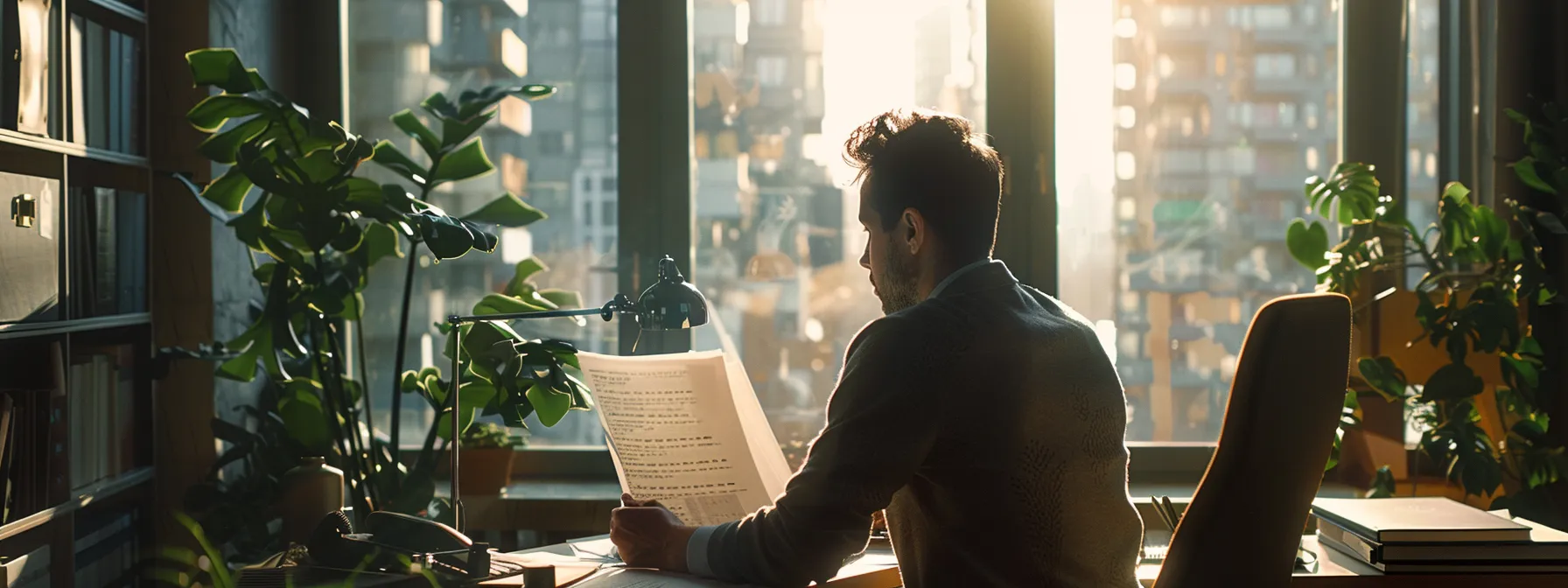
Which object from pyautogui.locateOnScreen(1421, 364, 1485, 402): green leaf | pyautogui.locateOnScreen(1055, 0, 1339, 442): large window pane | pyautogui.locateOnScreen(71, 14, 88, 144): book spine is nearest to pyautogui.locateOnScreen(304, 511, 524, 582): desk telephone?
pyautogui.locateOnScreen(71, 14, 88, 144): book spine

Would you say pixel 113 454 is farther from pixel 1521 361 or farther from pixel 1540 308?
pixel 1540 308

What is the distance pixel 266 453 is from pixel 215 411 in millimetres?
302

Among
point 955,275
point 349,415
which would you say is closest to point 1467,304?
point 955,275

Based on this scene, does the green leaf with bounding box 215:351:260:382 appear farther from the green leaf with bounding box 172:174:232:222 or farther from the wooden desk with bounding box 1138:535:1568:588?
the wooden desk with bounding box 1138:535:1568:588

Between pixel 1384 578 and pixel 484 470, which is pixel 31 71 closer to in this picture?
pixel 484 470

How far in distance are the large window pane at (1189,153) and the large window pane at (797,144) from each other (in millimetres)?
304

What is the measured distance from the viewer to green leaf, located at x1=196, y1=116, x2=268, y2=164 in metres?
1.99

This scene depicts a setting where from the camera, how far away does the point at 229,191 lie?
203cm

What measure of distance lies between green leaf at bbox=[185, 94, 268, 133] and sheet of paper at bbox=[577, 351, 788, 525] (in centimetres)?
86

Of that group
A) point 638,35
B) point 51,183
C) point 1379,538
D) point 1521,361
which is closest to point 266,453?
point 51,183

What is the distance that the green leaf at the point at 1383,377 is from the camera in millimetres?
2328

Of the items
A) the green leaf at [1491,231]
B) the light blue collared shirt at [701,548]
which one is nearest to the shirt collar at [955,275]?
the light blue collared shirt at [701,548]

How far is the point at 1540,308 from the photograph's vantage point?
8.32 ft

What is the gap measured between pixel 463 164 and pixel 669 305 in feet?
2.47
